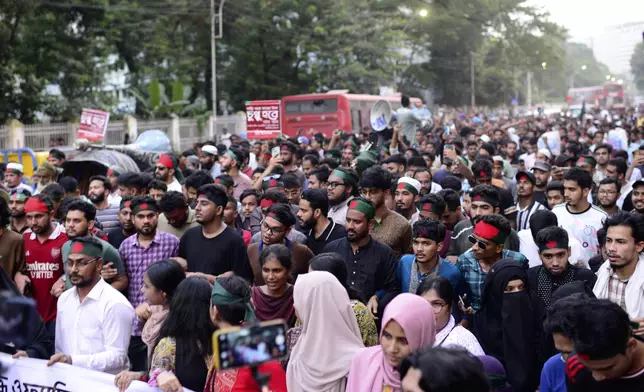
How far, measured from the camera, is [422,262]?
6.17 m

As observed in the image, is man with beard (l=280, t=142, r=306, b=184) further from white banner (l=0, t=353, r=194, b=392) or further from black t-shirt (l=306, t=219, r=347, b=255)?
white banner (l=0, t=353, r=194, b=392)

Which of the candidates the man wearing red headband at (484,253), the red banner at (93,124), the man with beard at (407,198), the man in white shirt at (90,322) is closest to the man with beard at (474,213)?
the man with beard at (407,198)

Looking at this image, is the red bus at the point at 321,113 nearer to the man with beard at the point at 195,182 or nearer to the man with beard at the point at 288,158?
the man with beard at the point at 288,158

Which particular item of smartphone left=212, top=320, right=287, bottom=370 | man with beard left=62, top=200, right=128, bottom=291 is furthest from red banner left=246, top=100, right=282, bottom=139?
smartphone left=212, top=320, right=287, bottom=370

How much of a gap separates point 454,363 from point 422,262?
316 centimetres

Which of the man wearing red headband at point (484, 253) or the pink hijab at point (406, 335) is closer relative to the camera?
the pink hijab at point (406, 335)

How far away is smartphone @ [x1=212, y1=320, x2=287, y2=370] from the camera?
237 centimetres

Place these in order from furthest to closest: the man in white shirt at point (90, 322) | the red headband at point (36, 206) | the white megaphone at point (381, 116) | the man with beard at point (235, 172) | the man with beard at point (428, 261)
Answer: the white megaphone at point (381, 116) → the man with beard at point (235, 172) → the red headband at point (36, 206) → the man with beard at point (428, 261) → the man in white shirt at point (90, 322)

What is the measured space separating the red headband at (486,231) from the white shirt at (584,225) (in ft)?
5.16

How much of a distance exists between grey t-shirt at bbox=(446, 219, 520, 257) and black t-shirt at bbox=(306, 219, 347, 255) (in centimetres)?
92

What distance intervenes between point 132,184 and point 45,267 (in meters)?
2.20

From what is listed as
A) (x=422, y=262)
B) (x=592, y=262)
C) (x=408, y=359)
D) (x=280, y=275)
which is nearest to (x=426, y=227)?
(x=422, y=262)

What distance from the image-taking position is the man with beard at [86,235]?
6321mm

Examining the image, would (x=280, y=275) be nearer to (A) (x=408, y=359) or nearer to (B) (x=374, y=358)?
(B) (x=374, y=358)
